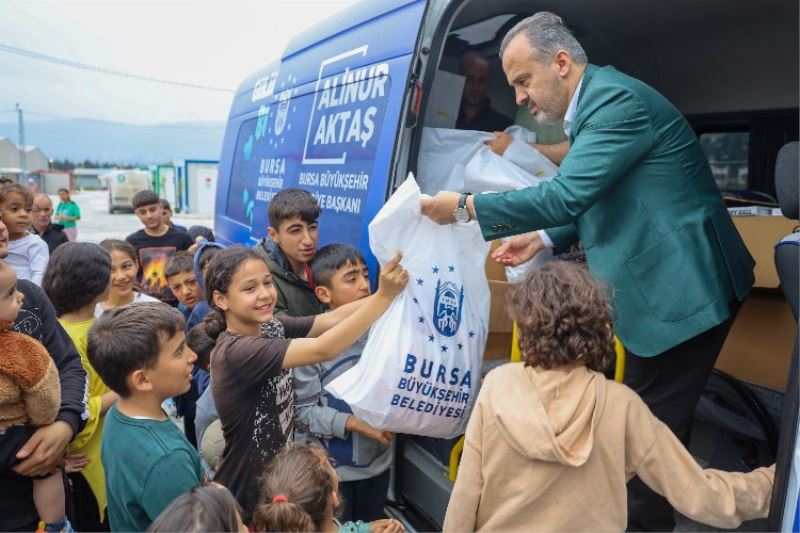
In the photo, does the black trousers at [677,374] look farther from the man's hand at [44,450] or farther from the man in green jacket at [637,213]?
the man's hand at [44,450]

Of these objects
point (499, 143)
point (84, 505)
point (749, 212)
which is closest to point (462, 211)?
point (499, 143)

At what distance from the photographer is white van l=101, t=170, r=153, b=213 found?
34.2m

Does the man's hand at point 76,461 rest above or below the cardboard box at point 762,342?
below

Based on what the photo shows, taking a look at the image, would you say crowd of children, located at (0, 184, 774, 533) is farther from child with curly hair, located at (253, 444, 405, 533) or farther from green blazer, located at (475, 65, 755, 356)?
green blazer, located at (475, 65, 755, 356)

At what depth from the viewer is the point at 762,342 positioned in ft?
9.26

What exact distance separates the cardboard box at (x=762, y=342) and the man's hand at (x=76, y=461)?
268 centimetres

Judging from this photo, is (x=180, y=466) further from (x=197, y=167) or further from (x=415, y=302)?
(x=197, y=167)

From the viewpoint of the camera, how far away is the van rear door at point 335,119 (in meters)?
2.84

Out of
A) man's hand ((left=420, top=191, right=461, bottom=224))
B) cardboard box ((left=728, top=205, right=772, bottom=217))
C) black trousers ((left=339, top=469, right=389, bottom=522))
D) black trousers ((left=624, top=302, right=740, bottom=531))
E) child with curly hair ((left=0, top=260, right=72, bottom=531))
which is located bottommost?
black trousers ((left=339, top=469, right=389, bottom=522))

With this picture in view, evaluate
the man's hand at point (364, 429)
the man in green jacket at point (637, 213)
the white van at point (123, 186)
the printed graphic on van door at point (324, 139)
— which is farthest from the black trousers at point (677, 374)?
the white van at point (123, 186)

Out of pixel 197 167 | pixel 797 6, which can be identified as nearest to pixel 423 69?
pixel 797 6

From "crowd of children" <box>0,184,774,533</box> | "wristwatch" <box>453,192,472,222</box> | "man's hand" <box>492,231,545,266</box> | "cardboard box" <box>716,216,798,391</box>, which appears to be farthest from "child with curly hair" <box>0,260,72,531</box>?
"cardboard box" <box>716,216,798,391</box>

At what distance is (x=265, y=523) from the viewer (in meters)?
1.36

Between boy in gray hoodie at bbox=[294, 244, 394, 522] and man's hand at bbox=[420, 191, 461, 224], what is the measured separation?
1.69 ft
